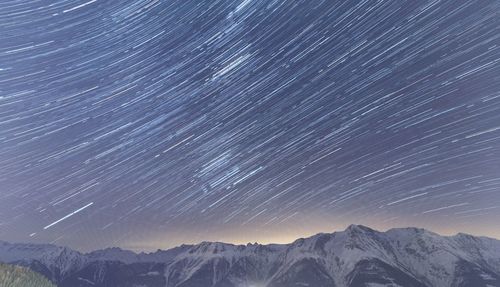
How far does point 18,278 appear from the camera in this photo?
36.8 m

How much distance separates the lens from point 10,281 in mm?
35906

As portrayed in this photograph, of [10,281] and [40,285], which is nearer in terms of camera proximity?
[10,281]

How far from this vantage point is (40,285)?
38375mm

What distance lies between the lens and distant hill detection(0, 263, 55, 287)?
35.8 meters

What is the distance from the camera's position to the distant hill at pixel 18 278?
35781 millimetres

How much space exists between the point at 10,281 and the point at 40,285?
3109 millimetres
